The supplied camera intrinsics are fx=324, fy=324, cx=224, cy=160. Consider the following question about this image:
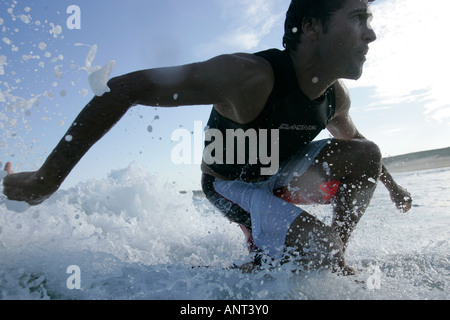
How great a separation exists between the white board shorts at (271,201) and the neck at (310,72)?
514 mm

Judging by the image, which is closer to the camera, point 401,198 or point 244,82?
point 244,82

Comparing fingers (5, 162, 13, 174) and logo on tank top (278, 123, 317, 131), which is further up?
logo on tank top (278, 123, 317, 131)

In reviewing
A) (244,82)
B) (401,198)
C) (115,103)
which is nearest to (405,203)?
(401,198)

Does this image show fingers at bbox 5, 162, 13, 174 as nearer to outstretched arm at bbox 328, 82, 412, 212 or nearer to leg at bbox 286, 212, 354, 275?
leg at bbox 286, 212, 354, 275

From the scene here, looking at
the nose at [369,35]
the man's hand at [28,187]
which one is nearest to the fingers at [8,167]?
the man's hand at [28,187]

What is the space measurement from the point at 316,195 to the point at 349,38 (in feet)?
3.89

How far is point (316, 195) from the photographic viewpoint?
2.60 meters

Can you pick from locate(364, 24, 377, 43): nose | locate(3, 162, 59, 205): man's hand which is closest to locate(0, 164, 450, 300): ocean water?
locate(3, 162, 59, 205): man's hand

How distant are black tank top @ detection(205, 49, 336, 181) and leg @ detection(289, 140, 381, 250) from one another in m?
0.20

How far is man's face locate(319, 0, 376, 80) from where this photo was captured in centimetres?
215

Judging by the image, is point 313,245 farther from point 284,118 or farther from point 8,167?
point 8,167
